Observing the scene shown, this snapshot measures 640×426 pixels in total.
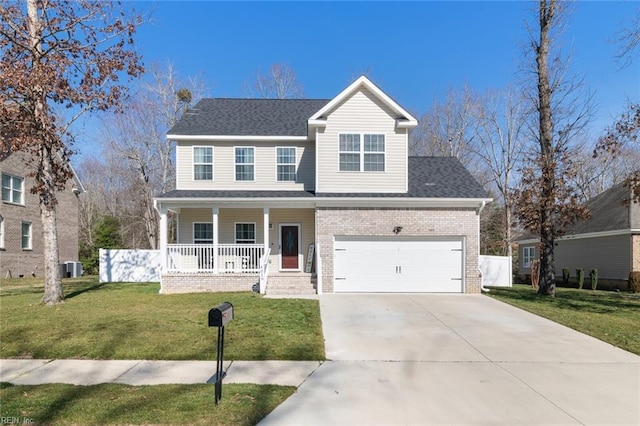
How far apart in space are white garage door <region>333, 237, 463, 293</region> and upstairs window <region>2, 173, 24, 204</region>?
1991cm

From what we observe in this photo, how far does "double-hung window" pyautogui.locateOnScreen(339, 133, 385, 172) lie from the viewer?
51.0ft

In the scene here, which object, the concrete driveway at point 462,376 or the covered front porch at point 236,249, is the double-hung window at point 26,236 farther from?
the concrete driveway at point 462,376

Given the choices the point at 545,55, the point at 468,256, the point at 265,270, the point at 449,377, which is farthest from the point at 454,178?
the point at 449,377

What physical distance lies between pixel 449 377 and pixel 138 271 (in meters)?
17.0

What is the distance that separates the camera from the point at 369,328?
923cm

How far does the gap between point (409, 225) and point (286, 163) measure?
5.80 metres

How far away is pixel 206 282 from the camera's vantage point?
48.5ft

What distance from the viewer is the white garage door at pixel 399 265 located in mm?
14797

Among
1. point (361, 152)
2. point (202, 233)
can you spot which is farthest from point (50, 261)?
point (361, 152)

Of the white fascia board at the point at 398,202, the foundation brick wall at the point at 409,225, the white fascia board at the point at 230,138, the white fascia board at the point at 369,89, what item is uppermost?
the white fascia board at the point at 369,89

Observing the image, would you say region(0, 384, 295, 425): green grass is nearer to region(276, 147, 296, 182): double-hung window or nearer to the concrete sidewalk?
the concrete sidewalk

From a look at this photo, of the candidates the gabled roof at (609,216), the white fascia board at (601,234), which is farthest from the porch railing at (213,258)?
the white fascia board at (601,234)

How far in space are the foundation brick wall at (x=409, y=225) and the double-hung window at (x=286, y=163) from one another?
3162 mm

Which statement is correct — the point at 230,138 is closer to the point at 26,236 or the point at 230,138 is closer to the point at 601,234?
the point at 26,236
